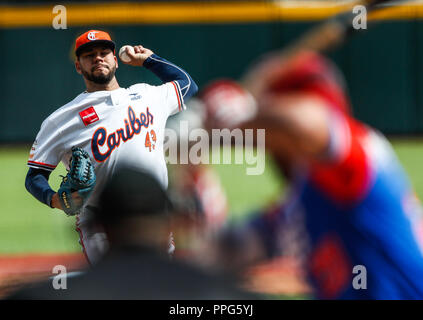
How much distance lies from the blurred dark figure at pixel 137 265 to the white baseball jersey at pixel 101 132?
1.37 metres

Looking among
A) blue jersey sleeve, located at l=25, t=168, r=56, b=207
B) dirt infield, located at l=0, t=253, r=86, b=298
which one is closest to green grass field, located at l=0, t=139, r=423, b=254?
dirt infield, located at l=0, t=253, r=86, b=298

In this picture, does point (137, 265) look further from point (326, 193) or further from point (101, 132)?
point (101, 132)

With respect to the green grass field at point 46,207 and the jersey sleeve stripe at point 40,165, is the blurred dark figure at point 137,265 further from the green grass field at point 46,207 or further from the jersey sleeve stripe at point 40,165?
the green grass field at point 46,207

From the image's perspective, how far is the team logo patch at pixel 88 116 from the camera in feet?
10.4

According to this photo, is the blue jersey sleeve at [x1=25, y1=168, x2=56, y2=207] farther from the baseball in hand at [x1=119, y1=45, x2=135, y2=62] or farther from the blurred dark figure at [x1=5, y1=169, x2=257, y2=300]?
the blurred dark figure at [x1=5, y1=169, x2=257, y2=300]

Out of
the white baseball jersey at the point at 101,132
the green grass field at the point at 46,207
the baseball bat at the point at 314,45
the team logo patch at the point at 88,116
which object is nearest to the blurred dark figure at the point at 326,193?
the baseball bat at the point at 314,45

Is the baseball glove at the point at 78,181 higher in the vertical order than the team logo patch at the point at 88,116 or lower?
lower

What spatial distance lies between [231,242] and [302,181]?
313 mm

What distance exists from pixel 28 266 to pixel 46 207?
332 cm

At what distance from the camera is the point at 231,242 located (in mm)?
2004

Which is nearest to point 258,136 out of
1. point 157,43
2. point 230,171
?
point 230,171

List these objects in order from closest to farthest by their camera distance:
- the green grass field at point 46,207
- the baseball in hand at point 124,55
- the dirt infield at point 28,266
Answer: the baseball in hand at point 124,55, the dirt infield at point 28,266, the green grass field at point 46,207

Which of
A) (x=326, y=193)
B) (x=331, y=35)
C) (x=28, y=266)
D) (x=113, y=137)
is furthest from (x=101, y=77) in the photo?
(x=28, y=266)
